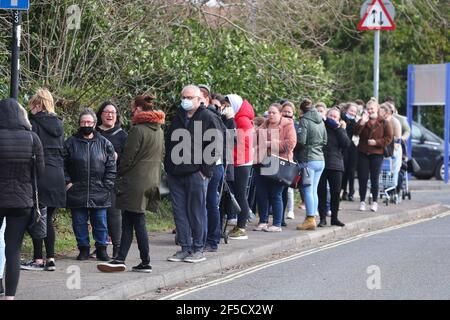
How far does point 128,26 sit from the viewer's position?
52.5 ft

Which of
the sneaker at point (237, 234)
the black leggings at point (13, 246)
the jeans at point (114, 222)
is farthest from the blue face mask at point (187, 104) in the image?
the sneaker at point (237, 234)

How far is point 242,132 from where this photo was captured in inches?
577

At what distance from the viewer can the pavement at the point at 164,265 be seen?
1041cm

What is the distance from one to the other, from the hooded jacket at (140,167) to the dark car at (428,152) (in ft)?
58.3

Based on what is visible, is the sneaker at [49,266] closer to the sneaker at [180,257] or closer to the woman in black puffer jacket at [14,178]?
the sneaker at [180,257]

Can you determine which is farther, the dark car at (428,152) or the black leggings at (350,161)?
the dark car at (428,152)

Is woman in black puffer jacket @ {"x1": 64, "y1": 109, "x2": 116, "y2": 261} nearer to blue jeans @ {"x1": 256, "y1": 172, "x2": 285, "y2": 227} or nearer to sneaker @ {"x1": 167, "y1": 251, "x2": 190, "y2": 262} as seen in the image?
sneaker @ {"x1": 167, "y1": 251, "x2": 190, "y2": 262}

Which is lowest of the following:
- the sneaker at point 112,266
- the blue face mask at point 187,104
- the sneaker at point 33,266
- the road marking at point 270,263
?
the road marking at point 270,263

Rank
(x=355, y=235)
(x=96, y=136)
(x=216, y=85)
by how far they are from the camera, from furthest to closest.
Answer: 1. (x=216, y=85)
2. (x=355, y=235)
3. (x=96, y=136)

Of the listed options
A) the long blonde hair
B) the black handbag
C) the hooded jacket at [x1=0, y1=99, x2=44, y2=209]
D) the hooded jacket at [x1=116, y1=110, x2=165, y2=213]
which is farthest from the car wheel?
the hooded jacket at [x1=0, y1=99, x2=44, y2=209]

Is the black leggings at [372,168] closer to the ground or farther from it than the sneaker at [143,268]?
farther from it

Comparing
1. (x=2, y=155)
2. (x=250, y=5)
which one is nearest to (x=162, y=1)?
(x=250, y=5)
